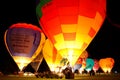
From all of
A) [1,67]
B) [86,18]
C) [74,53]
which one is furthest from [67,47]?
[1,67]

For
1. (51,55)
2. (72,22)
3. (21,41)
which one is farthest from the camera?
(51,55)

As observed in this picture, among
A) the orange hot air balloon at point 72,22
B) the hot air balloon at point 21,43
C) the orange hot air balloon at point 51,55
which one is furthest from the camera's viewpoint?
the orange hot air balloon at point 51,55

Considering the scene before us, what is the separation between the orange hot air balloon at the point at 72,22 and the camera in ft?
62.6

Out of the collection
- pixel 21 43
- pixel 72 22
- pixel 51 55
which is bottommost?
pixel 51 55

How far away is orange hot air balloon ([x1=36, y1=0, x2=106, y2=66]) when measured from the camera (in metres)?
19.1

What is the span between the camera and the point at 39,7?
20.5 meters

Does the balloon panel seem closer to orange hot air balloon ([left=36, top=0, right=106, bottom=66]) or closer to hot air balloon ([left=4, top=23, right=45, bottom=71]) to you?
hot air balloon ([left=4, top=23, right=45, bottom=71])

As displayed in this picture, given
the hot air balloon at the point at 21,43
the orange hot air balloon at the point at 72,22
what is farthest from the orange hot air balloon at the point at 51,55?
the orange hot air balloon at the point at 72,22

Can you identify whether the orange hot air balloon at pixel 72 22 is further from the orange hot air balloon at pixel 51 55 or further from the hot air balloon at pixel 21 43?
the orange hot air balloon at pixel 51 55

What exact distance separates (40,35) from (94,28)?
36.5 ft

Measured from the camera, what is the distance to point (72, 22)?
19312 mm

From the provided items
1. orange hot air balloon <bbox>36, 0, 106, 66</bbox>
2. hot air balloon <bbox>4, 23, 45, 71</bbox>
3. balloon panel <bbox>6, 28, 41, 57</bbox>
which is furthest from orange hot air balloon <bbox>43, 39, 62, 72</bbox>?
orange hot air balloon <bbox>36, 0, 106, 66</bbox>

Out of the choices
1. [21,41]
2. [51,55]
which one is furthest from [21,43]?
[51,55]

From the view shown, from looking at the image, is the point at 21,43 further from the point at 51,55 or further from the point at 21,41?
the point at 51,55
